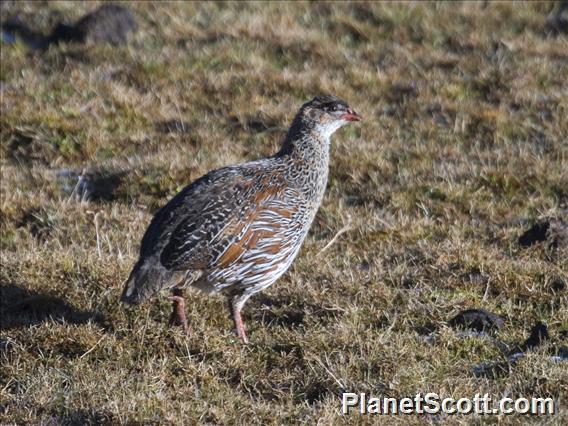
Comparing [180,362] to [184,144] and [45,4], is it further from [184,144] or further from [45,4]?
[45,4]

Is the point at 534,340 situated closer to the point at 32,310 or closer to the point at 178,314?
the point at 178,314

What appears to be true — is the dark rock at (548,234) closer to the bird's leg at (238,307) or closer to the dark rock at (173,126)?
the bird's leg at (238,307)

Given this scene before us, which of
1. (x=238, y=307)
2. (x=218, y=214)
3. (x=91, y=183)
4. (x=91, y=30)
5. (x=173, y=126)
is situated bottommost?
(x=91, y=183)

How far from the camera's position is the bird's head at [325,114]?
8242 mm

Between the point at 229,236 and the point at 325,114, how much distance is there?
1.61 meters

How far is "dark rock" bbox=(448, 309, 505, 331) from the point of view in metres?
7.11

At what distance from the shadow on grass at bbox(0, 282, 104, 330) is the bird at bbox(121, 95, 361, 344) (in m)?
0.60

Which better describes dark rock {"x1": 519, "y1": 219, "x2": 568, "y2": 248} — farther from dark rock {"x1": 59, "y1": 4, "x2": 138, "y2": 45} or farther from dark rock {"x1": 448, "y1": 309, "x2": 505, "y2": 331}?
dark rock {"x1": 59, "y1": 4, "x2": 138, "y2": 45}

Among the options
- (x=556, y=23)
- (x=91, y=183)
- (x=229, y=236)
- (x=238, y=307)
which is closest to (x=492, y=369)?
(x=238, y=307)

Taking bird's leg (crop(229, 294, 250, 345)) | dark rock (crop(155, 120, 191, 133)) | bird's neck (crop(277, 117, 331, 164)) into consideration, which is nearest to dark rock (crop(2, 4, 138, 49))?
dark rock (crop(155, 120, 191, 133))

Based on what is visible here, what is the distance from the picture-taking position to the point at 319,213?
966 centimetres

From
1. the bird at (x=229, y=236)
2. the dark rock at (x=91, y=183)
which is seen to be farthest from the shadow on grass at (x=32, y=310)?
the dark rock at (x=91, y=183)

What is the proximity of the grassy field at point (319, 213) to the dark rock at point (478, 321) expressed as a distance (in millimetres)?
96

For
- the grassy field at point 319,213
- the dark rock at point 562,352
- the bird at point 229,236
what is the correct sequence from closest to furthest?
the grassy field at point 319,213, the dark rock at point 562,352, the bird at point 229,236
